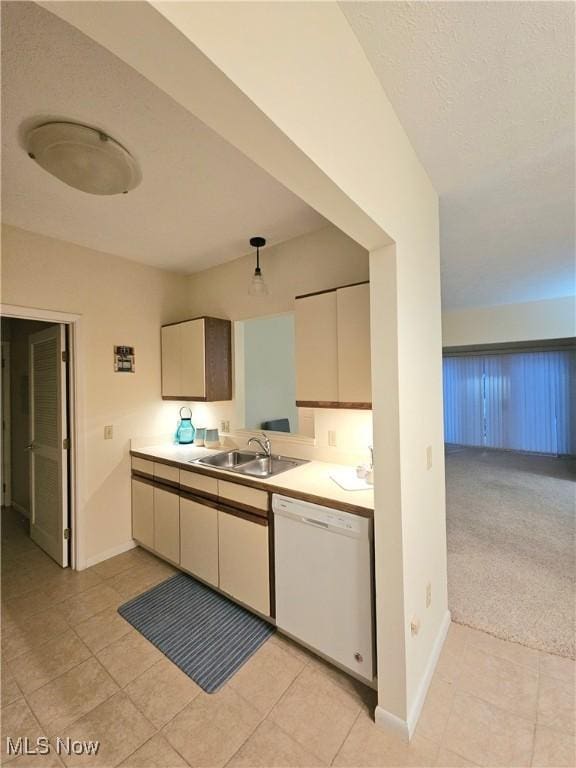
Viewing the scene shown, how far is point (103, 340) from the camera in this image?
2.92 meters

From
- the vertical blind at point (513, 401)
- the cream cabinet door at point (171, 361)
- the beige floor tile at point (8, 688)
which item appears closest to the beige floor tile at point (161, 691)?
the beige floor tile at point (8, 688)

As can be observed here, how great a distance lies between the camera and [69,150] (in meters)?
1.53

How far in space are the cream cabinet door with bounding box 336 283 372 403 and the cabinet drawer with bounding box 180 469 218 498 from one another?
1.09 m

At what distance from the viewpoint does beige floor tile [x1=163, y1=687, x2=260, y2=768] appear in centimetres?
139

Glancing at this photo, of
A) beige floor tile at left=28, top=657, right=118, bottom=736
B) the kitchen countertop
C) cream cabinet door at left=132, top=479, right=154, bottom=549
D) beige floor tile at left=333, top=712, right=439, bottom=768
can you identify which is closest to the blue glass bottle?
the kitchen countertop

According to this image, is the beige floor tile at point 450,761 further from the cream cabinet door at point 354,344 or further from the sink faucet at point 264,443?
the sink faucet at point 264,443

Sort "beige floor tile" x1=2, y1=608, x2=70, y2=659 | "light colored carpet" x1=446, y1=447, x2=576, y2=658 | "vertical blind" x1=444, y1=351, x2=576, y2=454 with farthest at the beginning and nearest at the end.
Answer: "vertical blind" x1=444, y1=351, x2=576, y2=454 < "light colored carpet" x1=446, y1=447, x2=576, y2=658 < "beige floor tile" x1=2, y1=608, x2=70, y2=659

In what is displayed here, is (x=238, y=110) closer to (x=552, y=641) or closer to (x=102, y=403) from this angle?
(x=102, y=403)

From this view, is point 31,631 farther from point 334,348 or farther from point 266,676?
point 334,348

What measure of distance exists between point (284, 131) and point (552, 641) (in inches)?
115

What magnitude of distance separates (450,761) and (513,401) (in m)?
7.02

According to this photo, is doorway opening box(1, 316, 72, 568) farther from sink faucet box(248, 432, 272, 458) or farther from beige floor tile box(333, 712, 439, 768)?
beige floor tile box(333, 712, 439, 768)

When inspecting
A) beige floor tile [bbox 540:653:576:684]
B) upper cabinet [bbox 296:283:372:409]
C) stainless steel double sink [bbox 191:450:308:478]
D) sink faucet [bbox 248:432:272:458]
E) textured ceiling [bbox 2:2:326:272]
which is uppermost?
textured ceiling [bbox 2:2:326:272]

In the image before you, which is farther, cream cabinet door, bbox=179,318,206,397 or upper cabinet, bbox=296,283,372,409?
cream cabinet door, bbox=179,318,206,397
